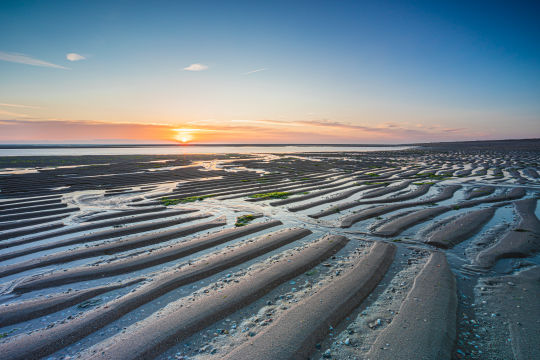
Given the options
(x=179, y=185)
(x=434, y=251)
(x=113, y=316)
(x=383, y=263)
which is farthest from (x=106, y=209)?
(x=434, y=251)

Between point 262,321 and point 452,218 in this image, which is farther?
point 452,218

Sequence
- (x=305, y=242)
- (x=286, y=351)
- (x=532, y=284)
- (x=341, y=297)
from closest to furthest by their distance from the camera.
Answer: (x=286, y=351) → (x=341, y=297) → (x=532, y=284) → (x=305, y=242)

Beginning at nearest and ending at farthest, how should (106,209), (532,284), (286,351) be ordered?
(286,351) → (532,284) → (106,209)

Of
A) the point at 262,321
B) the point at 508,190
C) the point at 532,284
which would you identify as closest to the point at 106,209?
the point at 262,321

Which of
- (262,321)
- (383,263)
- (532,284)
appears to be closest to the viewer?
(262,321)

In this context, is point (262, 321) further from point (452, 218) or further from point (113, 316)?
point (452, 218)

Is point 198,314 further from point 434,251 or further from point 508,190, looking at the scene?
point 508,190
